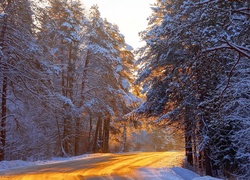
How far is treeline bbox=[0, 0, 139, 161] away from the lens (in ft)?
53.6

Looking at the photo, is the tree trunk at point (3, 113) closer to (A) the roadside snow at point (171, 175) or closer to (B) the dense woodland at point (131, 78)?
(B) the dense woodland at point (131, 78)

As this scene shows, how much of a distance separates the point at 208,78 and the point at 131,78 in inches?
929

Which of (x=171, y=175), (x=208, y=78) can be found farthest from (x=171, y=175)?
(x=208, y=78)

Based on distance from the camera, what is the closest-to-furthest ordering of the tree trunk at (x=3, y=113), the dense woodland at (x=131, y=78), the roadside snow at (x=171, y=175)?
the dense woodland at (x=131, y=78)
the roadside snow at (x=171, y=175)
the tree trunk at (x=3, y=113)

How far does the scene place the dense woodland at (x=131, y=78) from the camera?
9.62m

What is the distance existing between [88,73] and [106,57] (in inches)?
102

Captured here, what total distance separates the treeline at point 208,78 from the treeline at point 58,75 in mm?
6978

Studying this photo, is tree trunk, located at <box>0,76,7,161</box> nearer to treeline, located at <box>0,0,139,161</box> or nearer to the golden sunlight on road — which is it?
treeline, located at <box>0,0,139,161</box>

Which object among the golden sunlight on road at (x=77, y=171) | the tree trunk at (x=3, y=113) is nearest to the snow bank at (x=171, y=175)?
the golden sunlight on road at (x=77, y=171)

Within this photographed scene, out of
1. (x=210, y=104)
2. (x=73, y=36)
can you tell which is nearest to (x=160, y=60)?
(x=210, y=104)

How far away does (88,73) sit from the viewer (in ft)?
98.6

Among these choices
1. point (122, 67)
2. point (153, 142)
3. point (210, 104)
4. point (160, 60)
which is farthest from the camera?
point (153, 142)

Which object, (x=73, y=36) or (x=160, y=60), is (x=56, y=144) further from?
(x=160, y=60)

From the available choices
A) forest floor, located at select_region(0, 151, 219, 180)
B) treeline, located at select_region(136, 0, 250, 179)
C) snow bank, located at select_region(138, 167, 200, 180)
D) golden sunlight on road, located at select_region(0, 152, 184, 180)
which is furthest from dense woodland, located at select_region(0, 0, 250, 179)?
golden sunlight on road, located at select_region(0, 152, 184, 180)
